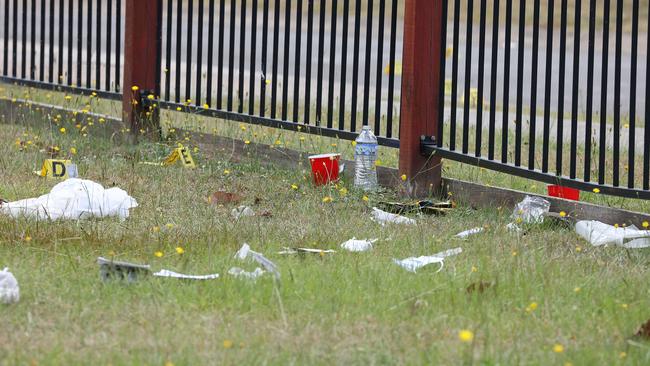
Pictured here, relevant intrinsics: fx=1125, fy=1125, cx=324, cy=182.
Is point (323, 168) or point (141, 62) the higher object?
point (141, 62)

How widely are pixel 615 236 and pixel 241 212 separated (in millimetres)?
1805

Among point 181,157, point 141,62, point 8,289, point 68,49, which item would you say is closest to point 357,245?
point 8,289

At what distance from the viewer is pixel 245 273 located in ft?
14.1

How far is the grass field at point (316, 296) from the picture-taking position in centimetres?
350

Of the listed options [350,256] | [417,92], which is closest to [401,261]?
[350,256]

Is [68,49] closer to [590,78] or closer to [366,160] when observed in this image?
[366,160]

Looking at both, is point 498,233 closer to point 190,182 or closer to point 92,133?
point 190,182

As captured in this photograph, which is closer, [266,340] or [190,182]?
[266,340]

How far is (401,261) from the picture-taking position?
4.64m

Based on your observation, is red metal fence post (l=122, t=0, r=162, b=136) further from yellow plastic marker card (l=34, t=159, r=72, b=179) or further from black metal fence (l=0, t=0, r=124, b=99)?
yellow plastic marker card (l=34, t=159, r=72, b=179)

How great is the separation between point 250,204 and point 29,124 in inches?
121

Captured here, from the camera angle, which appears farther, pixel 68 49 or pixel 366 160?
pixel 68 49

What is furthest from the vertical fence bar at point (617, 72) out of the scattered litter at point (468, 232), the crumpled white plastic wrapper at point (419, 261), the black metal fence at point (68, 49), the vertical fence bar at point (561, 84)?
the black metal fence at point (68, 49)

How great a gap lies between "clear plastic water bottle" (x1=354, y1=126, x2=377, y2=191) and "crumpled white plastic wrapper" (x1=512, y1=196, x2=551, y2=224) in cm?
97
